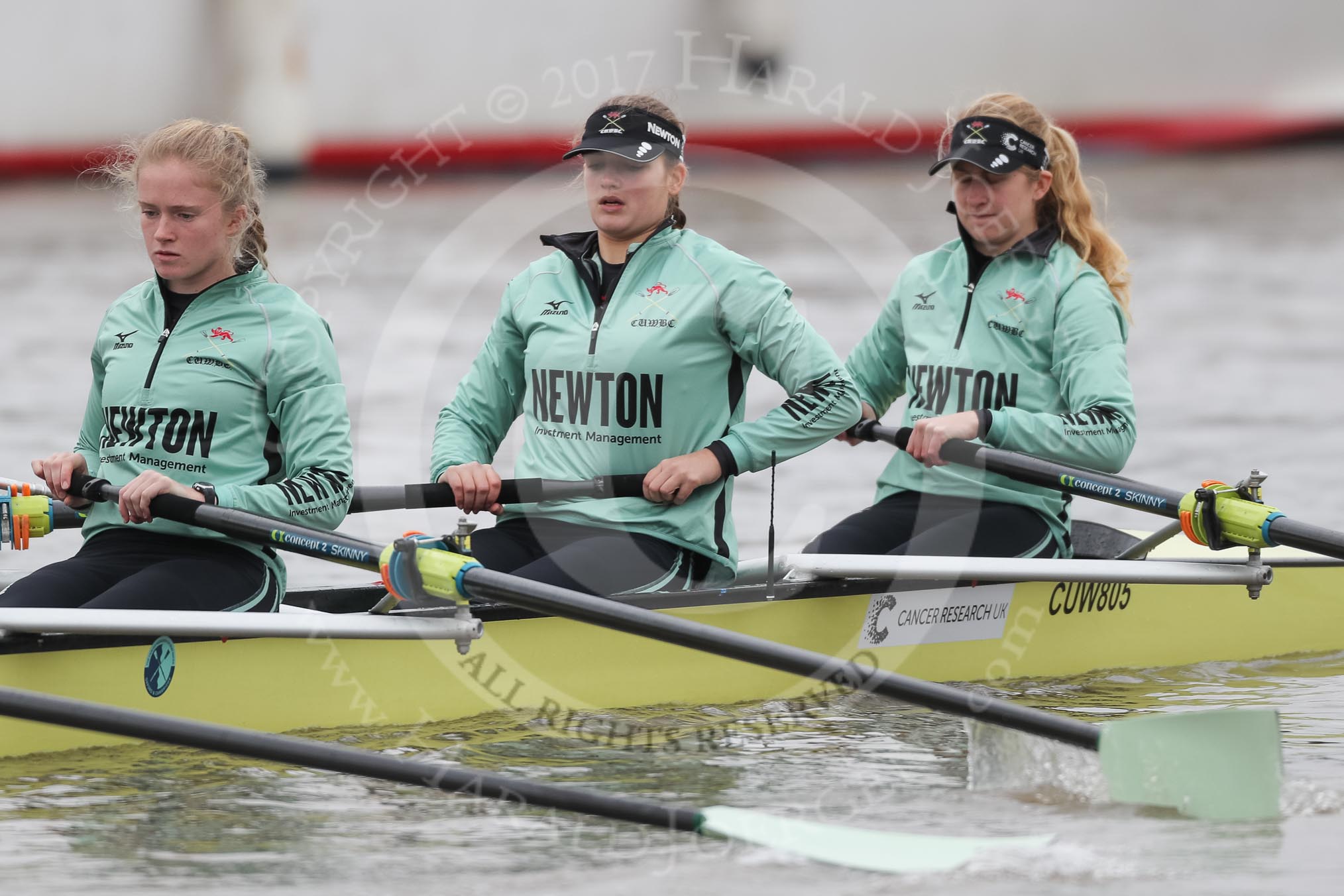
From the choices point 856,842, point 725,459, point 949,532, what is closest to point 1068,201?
point 949,532

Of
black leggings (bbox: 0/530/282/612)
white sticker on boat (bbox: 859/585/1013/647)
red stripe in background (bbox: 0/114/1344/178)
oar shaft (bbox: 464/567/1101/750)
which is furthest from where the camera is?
red stripe in background (bbox: 0/114/1344/178)

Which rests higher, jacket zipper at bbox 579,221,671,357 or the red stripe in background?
the red stripe in background

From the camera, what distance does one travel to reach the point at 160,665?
4.12m

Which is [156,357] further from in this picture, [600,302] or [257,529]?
[600,302]

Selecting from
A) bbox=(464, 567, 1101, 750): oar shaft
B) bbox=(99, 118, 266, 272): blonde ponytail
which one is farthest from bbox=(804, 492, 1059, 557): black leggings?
bbox=(99, 118, 266, 272): blonde ponytail

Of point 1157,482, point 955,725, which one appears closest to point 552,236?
point 955,725

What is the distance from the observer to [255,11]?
2184 centimetres

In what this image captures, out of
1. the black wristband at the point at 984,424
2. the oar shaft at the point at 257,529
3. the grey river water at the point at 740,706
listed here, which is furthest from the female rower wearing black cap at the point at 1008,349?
the oar shaft at the point at 257,529

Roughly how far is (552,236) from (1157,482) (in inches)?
190

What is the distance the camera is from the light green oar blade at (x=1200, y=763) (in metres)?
3.99

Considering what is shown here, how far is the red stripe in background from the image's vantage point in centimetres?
2314

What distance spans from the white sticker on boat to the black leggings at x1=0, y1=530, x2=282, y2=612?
5.70 feet

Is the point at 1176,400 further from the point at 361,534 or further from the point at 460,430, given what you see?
the point at 460,430

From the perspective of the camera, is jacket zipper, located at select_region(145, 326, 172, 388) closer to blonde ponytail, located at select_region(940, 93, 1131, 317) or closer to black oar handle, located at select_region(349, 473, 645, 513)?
black oar handle, located at select_region(349, 473, 645, 513)
